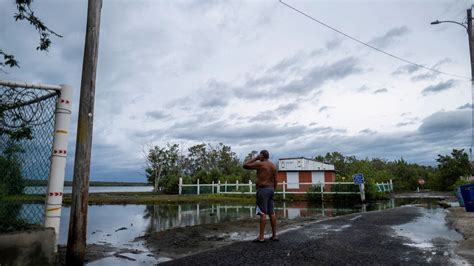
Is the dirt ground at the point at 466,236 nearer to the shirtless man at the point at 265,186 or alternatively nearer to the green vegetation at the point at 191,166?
the shirtless man at the point at 265,186

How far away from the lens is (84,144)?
5.02 meters

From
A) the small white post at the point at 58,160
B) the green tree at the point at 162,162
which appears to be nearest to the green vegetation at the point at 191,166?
the green tree at the point at 162,162

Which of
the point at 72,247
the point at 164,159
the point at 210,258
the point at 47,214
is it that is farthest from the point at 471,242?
the point at 164,159

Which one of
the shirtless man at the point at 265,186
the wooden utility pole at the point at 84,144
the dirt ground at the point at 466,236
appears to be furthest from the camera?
the shirtless man at the point at 265,186

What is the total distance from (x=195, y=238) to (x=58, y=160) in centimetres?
371

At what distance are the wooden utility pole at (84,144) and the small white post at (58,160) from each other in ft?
0.73

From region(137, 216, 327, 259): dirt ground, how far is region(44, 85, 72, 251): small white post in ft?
6.05

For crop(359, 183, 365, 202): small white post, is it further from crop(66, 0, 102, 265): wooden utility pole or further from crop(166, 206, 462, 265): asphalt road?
crop(66, 0, 102, 265): wooden utility pole

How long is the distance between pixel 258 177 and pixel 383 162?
57.4 meters

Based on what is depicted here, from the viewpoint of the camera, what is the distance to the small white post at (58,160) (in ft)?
16.1

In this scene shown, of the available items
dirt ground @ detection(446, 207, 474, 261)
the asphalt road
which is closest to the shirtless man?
the asphalt road

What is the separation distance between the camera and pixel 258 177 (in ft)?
23.5

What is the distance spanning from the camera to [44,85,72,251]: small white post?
491cm

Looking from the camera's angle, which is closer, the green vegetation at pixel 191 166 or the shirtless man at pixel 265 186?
the shirtless man at pixel 265 186
